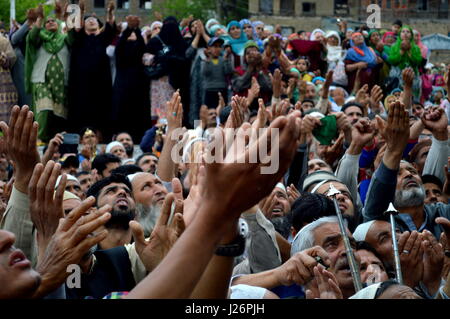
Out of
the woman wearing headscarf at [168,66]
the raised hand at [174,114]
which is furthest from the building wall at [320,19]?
the raised hand at [174,114]

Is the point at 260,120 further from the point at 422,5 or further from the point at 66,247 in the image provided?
the point at 422,5

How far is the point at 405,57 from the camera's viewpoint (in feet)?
42.6

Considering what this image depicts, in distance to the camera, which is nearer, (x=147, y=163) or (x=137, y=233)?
(x=137, y=233)

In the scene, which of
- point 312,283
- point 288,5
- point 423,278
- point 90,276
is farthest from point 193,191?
point 288,5

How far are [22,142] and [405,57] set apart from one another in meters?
9.86

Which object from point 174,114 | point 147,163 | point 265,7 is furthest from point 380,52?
point 265,7

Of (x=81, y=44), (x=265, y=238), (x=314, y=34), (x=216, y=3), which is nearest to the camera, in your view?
(x=265, y=238)

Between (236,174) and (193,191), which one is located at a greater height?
(236,174)

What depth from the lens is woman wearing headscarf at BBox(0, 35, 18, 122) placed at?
11.7 metres

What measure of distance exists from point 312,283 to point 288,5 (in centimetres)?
5414

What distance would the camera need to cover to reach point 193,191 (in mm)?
3449

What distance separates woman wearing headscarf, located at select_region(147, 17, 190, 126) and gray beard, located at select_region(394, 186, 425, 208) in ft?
22.1

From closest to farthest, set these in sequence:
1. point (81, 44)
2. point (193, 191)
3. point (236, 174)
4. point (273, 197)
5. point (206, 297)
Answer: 1. point (236, 174)
2. point (206, 297)
3. point (193, 191)
4. point (273, 197)
5. point (81, 44)
